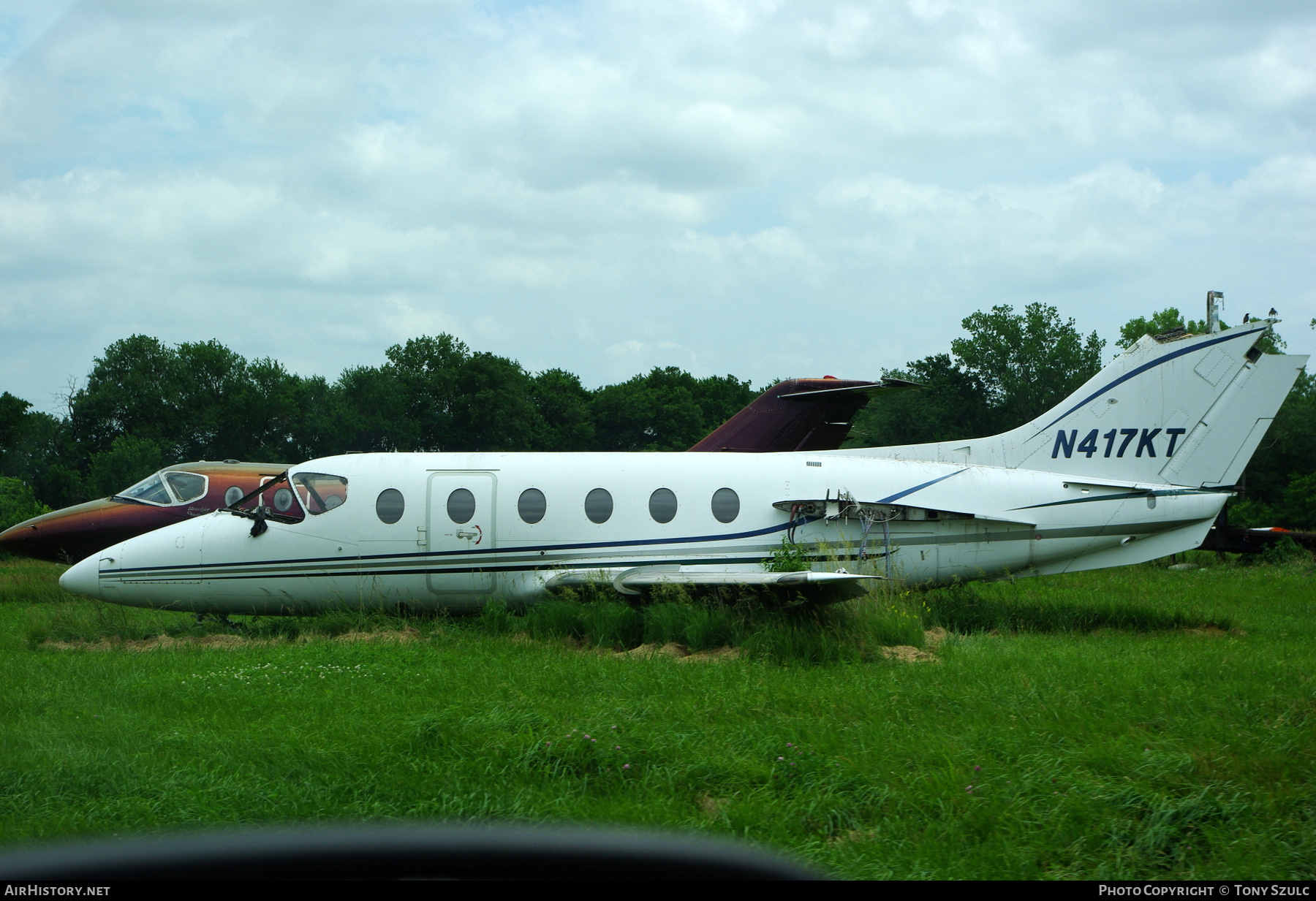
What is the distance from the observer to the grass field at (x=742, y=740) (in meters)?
4.62

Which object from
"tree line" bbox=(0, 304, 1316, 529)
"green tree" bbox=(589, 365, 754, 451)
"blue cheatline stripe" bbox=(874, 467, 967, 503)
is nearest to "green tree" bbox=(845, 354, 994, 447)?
"tree line" bbox=(0, 304, 1316, 529)

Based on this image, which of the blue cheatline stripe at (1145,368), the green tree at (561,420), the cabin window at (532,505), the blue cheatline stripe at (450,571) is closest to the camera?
the blue cheatline stripe at (450,571)

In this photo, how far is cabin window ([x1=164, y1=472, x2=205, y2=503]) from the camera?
56.5ft

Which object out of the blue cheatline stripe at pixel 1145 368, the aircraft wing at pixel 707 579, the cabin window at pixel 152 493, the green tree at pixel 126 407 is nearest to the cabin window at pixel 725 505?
the aircraft wing at pixel 707 579

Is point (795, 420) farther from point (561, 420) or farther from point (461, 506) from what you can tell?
point (561, 420)

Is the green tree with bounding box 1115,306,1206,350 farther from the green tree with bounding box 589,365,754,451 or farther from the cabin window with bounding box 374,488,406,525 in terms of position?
the cabin window with bounding box 374,488,406,525

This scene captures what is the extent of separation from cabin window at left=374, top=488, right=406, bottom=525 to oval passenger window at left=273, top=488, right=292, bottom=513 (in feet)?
4.06

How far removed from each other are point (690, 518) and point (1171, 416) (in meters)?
6.55

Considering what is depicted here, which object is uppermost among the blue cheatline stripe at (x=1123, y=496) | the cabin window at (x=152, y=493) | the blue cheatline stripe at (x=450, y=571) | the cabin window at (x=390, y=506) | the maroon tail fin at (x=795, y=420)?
the maroon tail fin at (x=795, y=420)

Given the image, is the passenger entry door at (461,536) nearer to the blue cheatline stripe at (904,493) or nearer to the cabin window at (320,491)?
the cabin window at (320,491)

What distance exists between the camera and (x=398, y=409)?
168ft

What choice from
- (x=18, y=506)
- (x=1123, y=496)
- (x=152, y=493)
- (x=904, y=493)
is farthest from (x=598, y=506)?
(x=18, y=506)

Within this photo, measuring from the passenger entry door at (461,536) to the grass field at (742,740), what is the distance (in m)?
1.60

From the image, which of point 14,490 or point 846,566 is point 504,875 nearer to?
point 846,566
